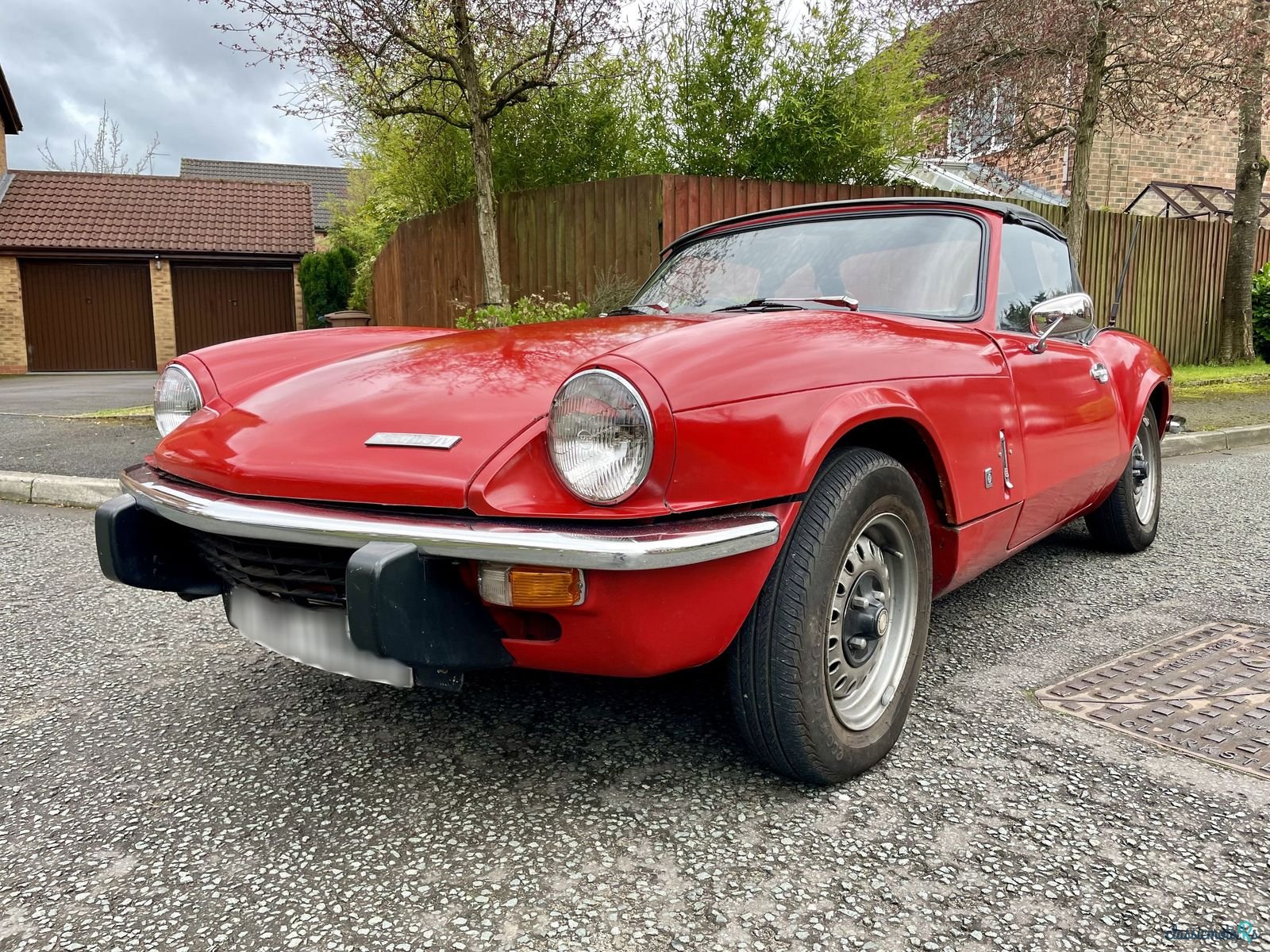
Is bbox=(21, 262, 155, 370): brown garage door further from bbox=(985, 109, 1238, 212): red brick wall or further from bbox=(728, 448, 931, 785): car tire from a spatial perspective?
bbox=(728, 448, 931, 785): car tire

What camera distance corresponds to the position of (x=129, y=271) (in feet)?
67.2

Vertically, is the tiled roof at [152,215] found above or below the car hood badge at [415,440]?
above

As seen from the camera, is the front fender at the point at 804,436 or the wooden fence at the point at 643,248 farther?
the wooden fence at the point at 643,248

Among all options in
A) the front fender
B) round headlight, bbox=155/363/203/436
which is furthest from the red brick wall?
round headlight, bbox=155/363/203/436

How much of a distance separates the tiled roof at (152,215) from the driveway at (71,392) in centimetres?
307

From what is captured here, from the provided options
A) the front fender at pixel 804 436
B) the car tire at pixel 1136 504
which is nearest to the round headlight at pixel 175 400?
the front fender at pixel 804 436

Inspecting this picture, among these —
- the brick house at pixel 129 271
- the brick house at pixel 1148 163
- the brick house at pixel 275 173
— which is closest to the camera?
the brick house at pixel 1148 163

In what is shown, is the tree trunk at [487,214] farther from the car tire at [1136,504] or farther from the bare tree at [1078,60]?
the car tire at [1136,504]

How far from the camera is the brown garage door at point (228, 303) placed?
20.8 meters

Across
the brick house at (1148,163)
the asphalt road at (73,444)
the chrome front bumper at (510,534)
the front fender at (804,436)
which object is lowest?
the asphalt road at (73,444)

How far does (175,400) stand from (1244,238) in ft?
44.5

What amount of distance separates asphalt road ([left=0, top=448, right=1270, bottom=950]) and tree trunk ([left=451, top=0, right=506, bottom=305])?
571cm

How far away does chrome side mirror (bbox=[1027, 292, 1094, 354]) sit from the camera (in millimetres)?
2889

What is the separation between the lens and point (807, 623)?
6.18 feet
